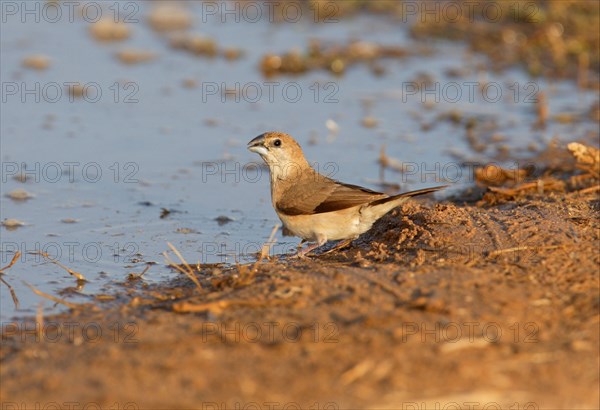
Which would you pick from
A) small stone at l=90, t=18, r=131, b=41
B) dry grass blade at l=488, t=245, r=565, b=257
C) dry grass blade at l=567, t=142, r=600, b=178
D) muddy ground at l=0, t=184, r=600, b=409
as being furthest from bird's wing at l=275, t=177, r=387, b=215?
small stone at l=90, t=18, r=131, b=41

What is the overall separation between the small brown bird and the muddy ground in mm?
531

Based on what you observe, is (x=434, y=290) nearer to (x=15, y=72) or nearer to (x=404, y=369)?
(x=404, y=369)

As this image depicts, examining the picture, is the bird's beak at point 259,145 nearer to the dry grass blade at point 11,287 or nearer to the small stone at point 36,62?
the dry grass blade at point 11,287

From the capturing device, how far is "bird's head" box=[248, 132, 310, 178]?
7.56 m

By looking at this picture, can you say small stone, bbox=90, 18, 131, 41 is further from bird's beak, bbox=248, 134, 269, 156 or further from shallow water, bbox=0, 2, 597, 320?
bird's beak, bbox=248, 134, 269, 156

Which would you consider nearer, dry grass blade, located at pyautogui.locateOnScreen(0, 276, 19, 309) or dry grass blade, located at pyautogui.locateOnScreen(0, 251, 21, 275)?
dry grass blade, located at pyautogui.locateOnScreen(0, 276, 19, 309)

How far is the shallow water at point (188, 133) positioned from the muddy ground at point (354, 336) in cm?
104

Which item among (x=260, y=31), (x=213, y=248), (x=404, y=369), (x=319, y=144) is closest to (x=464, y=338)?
(x=404, y=369)

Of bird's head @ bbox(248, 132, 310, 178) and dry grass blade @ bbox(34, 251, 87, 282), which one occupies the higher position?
bird's head @ bbox(248, 132, 310, 178)

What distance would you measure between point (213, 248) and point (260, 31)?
7.49m

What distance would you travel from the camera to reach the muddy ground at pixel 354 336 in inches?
177

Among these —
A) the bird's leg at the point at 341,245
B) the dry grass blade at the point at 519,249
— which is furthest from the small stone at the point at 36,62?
the dry grass blade at the point at 519,249

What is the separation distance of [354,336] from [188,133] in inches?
228

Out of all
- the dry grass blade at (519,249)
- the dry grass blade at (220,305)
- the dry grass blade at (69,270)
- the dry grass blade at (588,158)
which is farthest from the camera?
the dry grass blade at (588,158)
